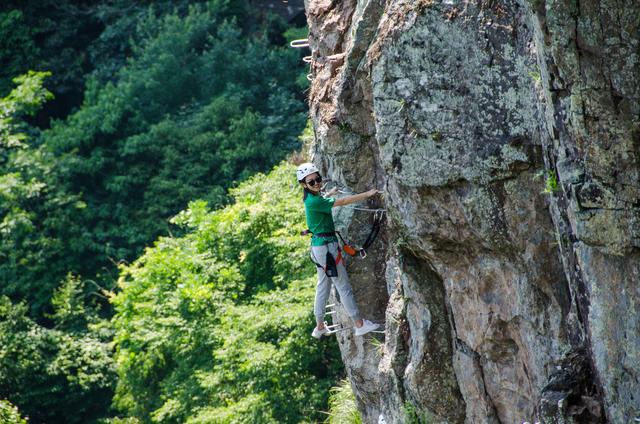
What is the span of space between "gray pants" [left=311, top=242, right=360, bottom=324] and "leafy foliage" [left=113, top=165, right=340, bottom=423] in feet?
18.8

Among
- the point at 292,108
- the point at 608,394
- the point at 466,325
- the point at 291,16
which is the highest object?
the point at 291,16

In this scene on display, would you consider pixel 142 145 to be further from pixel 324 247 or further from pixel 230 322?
pixel 324 247

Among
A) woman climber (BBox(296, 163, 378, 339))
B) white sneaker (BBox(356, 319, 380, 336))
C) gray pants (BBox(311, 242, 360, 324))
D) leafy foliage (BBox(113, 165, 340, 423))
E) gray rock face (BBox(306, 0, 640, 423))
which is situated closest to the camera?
gray rock face (BBox(306, 0, 640, 423))

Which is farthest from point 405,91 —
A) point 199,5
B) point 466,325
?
point 199,5

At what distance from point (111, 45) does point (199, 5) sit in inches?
144

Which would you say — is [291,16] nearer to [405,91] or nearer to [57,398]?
[57,398]

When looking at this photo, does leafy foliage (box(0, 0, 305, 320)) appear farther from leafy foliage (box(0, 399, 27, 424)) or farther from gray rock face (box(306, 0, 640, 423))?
gray rock face (box(306, 0, 640, 423))

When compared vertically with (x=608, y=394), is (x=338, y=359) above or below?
above

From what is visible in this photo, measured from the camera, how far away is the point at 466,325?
384 inches

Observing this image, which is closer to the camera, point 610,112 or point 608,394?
point 610,112

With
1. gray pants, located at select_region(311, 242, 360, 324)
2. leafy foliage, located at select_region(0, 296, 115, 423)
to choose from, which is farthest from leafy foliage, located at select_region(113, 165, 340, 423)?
gray pants, located at select_region(311, 242, 360, 324)

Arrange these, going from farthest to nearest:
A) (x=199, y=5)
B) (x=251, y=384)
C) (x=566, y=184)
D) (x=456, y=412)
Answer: (x=199, y=5)
(x=251, y=384)
(x=456, y=412)
(x=566, y=184)

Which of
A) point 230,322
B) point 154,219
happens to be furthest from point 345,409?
point 154,219

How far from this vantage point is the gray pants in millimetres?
11219
